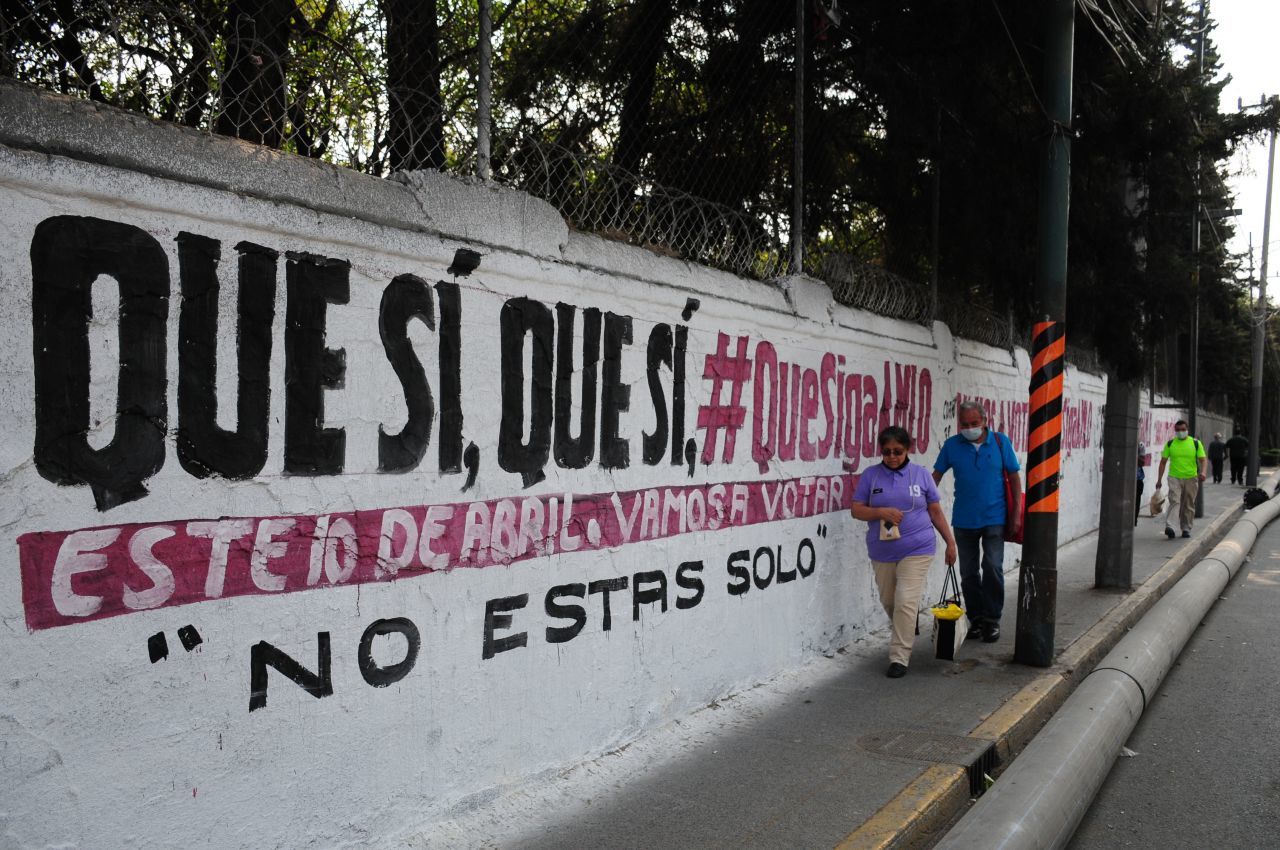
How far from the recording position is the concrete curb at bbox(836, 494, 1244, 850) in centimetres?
370

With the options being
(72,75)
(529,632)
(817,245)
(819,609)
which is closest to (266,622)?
(529,632)

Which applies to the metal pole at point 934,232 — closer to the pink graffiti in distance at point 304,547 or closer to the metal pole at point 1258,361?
the pink graffiti in distance at point 304,547

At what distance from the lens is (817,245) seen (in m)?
6.81

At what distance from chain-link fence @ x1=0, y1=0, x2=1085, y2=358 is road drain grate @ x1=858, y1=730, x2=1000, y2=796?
8.73 ft

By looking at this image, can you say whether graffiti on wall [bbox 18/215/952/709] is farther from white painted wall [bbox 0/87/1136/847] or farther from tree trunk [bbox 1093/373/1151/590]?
tree trunk [bbox 1093/373/1151/590]

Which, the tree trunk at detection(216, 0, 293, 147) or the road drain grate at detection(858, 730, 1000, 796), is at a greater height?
the tree trunk at detection(216, 0, 293, 147)

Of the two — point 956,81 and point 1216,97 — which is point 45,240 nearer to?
point 956,81

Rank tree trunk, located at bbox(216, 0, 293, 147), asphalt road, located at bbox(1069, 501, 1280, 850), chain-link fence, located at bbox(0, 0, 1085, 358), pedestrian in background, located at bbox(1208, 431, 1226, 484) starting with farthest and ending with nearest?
pedestrian in background, located at bbox(1208, 431, 1226, 484)
asphalt road, located at bbox(1069, 501, 1280, 850)
tree trunk, located at bbox(216, 0, 293, 147)
chain-link fence, located at bbox(0, 0, 1085, 358)

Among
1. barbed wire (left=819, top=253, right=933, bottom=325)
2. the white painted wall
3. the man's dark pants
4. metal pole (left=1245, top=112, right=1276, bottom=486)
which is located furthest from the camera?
Answer: metal pole (left=1245, top=112, right=1276, bottom=486)

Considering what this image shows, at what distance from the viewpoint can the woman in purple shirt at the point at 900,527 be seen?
6.01 meters

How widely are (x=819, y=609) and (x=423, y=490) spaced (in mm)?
3626

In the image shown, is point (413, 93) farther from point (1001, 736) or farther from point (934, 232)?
point (934, 232)

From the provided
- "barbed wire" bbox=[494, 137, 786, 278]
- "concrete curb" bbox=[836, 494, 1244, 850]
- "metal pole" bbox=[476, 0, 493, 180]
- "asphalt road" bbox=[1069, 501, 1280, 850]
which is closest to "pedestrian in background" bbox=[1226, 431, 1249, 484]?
"concrete curb" bbox=[836, 494, 1244, 850]

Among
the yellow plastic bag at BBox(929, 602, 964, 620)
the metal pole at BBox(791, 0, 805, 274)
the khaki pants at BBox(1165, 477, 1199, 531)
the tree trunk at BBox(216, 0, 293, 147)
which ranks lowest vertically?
the yellow plastic bag at BBox(929, 602, 964, 620)
